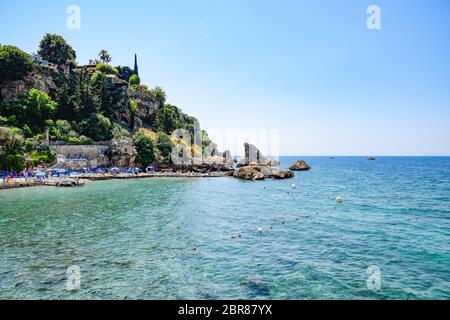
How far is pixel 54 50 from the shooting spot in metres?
92.0

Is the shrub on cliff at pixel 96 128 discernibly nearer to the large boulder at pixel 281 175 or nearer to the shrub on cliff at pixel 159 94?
the shrub on cliff at pixel 159 94

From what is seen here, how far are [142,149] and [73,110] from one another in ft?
76.7

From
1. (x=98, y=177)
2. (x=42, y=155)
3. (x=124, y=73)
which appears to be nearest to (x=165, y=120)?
(x=124, y=73)

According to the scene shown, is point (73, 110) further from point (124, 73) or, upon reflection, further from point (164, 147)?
point (124, 73)

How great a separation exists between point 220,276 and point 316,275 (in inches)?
200

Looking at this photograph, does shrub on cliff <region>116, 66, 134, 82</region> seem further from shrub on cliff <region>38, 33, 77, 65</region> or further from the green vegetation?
shrub on cliff <region>38, 33, 77, 65</region>

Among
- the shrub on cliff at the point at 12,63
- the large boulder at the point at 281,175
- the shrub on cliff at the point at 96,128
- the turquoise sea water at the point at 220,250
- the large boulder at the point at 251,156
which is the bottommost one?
the turquoise sea water at the point at 220,250

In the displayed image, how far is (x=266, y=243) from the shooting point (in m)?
20.6

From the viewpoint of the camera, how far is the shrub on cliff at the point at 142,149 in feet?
245

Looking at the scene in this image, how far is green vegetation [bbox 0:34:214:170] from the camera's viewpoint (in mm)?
60000

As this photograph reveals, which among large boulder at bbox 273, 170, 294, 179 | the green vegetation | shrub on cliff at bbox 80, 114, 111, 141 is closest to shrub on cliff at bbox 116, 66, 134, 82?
the green vegetation

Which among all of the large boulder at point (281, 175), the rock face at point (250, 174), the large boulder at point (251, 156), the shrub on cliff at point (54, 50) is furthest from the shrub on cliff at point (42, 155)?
the large boulder at point (251, 156)
